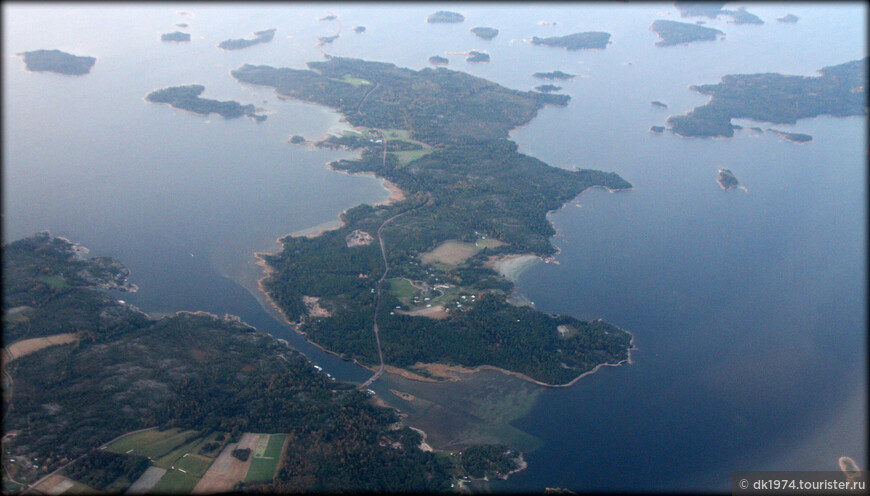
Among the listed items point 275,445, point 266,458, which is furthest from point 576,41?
point 266,458

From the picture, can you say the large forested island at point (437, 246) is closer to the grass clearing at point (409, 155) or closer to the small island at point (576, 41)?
the grass clearing at point (409, 155)

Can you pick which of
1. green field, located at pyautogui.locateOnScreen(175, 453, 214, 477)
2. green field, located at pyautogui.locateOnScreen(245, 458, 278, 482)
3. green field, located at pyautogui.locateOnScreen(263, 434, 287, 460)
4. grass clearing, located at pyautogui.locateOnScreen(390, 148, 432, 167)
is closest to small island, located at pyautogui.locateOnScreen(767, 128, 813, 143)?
grass clearing, located at pyautogui.locateOnScreen(390, 148, 432, 167)

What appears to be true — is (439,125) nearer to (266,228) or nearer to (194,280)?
(266,228)

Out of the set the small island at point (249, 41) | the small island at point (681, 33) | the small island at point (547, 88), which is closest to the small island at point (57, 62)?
the small island at point (249, 41)

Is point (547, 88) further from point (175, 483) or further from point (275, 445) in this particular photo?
point (175, 483)

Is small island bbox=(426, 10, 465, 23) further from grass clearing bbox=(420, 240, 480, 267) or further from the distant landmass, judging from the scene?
grass clearing bbox=(420, 240, 480, 267)
